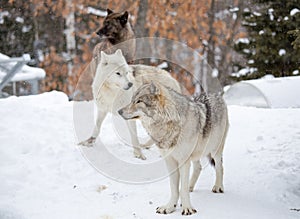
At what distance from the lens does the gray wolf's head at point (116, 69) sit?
4.80 m

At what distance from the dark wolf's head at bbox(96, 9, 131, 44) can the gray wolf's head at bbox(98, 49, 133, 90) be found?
0.84 meters

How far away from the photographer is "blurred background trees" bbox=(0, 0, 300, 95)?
510 inches

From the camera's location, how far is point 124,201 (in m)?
4.00

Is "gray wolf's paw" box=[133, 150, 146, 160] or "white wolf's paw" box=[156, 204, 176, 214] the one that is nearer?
"white wolf's paw" box=[156, 204, 176, 214]

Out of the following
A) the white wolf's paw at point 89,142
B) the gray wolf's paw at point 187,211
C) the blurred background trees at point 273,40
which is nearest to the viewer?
the gray wolf's paw at point 187,211

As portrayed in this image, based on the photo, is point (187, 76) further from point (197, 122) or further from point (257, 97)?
point (197, 122)

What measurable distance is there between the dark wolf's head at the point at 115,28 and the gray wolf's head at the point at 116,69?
33.1 inches

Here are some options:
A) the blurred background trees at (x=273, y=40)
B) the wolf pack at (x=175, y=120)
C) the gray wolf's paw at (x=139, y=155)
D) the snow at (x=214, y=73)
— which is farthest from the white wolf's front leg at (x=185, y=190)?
the snow at (x=214, y=73)

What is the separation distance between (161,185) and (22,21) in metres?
11.6

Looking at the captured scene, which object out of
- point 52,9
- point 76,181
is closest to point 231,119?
point 76,181

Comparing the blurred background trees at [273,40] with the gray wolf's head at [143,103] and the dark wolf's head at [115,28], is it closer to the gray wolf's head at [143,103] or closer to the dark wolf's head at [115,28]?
the dark wolf's head at [115,28]

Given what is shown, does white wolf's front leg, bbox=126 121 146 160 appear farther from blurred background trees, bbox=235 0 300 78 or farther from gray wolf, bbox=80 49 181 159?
blurred background trees, bbox=235 0 300 78

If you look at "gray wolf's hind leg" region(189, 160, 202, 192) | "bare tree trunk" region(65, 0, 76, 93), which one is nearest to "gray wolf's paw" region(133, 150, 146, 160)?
"gray wolf's hind leg" region(189, 160, 202, 192)

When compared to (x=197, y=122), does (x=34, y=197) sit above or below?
below
